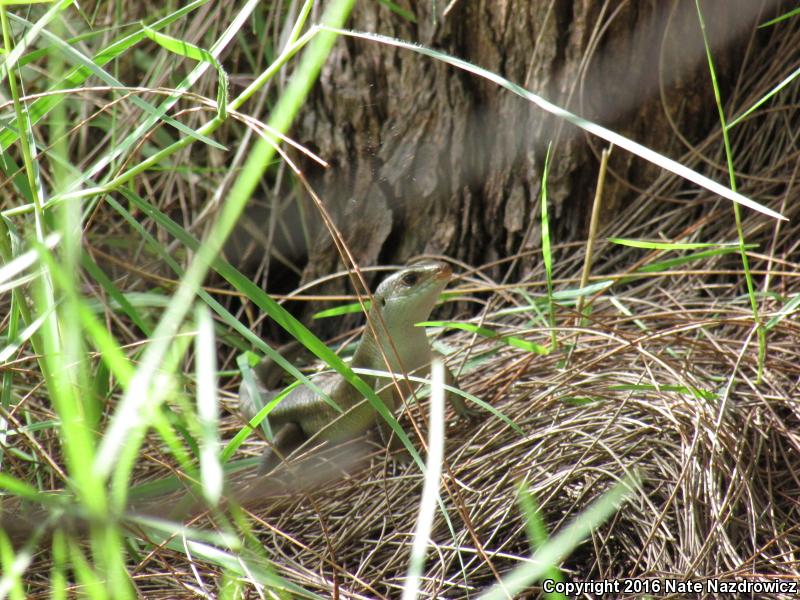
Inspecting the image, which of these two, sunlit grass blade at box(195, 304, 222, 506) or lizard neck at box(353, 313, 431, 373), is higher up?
sunlit grass blade at box(195, 304, 222, 506)

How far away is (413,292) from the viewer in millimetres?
2445

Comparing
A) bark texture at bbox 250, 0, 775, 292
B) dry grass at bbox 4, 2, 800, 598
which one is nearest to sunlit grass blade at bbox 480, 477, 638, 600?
dry grass at bbox 4, 2, 800, 598

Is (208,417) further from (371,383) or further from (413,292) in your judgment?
(371,383)

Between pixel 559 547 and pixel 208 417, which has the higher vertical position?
pixel 208 417

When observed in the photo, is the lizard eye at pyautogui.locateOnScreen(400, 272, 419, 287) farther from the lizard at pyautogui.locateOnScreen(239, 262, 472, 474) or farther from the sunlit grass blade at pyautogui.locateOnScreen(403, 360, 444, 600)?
the sunlit grass blade at pyautogui.locateOnScreen(403, 360, 444, 600)

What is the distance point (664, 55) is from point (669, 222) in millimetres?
596

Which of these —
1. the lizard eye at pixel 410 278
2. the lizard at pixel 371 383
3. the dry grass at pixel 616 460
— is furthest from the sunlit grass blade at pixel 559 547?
the lizard eye at pixel 410 278

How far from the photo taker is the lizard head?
2418 millimetres

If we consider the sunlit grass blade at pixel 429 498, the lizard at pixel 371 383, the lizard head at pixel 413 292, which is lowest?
the lizard at pixel 371 383

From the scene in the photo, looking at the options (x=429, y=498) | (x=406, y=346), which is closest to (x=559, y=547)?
(x=429, y=498)

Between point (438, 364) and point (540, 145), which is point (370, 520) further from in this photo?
point (540, 145)

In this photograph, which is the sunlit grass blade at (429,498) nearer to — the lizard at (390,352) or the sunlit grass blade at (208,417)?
the sunlit grass blade at (208,417)

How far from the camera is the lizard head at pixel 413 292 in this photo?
2418 mm

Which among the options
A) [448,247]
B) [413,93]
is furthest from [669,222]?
[413,93]
